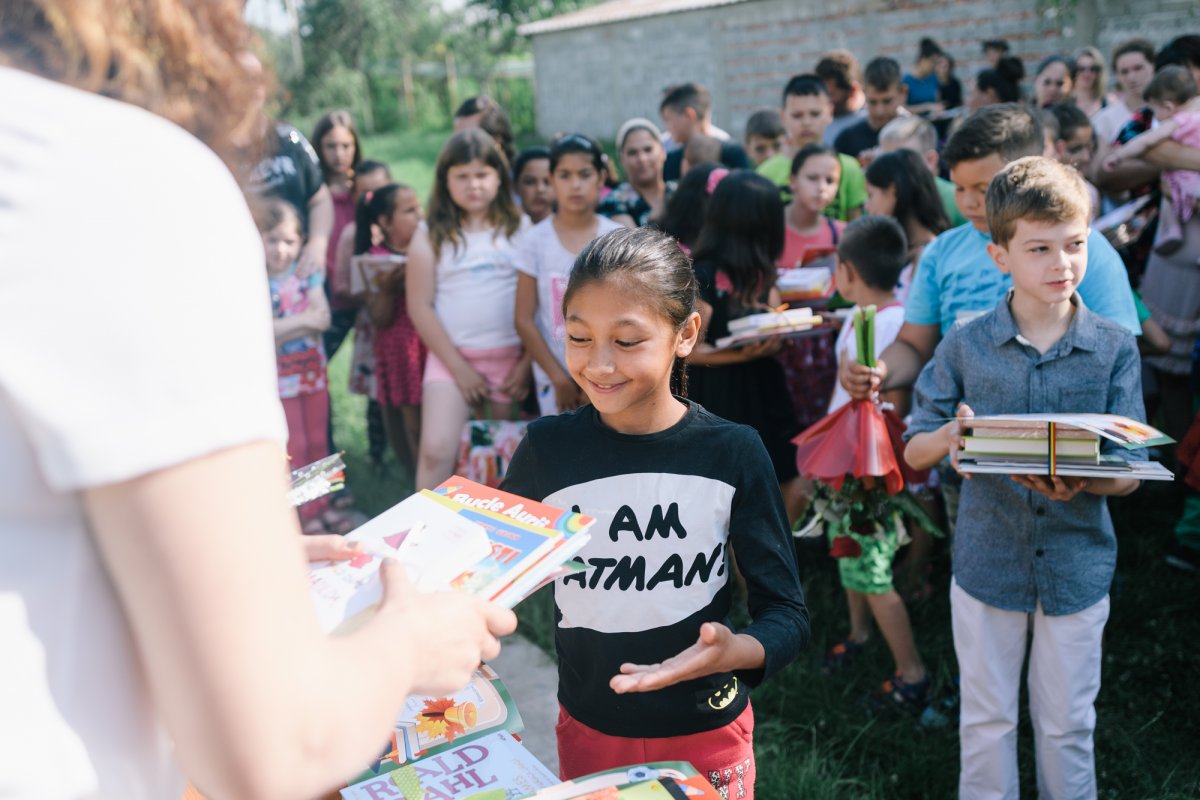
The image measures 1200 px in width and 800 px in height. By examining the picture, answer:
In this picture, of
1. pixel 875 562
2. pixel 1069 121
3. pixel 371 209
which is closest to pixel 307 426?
pixel 371 209

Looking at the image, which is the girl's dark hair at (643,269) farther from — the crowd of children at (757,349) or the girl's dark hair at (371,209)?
the girl's dark hair at (371,209)

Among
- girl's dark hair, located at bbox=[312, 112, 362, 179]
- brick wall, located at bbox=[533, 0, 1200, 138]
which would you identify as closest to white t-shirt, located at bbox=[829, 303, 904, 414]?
girl's dark hair, located at bbox=[312, 112, 362, 179]

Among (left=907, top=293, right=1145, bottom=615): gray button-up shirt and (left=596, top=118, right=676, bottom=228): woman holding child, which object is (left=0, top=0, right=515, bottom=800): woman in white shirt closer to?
(left=907, top=293, right=1145, bottom=615): gray button-up shirt

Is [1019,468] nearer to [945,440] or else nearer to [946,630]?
[945,440]

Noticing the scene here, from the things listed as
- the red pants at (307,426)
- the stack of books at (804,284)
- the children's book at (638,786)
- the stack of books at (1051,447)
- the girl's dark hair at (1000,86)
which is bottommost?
the red pants at (307,426)

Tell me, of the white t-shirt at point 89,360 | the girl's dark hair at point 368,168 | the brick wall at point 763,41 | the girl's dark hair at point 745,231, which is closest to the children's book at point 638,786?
the white t-shirt at point 89,360

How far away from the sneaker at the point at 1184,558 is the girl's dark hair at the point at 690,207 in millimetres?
2298

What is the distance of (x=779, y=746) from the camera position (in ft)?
10.4

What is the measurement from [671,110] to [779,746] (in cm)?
475

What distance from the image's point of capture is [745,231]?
398 centimetres

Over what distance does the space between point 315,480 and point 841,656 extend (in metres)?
2.43

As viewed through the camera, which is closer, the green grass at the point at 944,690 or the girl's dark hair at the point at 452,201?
the green grass at the point at 944,690

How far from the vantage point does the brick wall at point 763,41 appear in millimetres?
11336

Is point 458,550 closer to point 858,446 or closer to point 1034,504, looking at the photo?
point 1034,504
